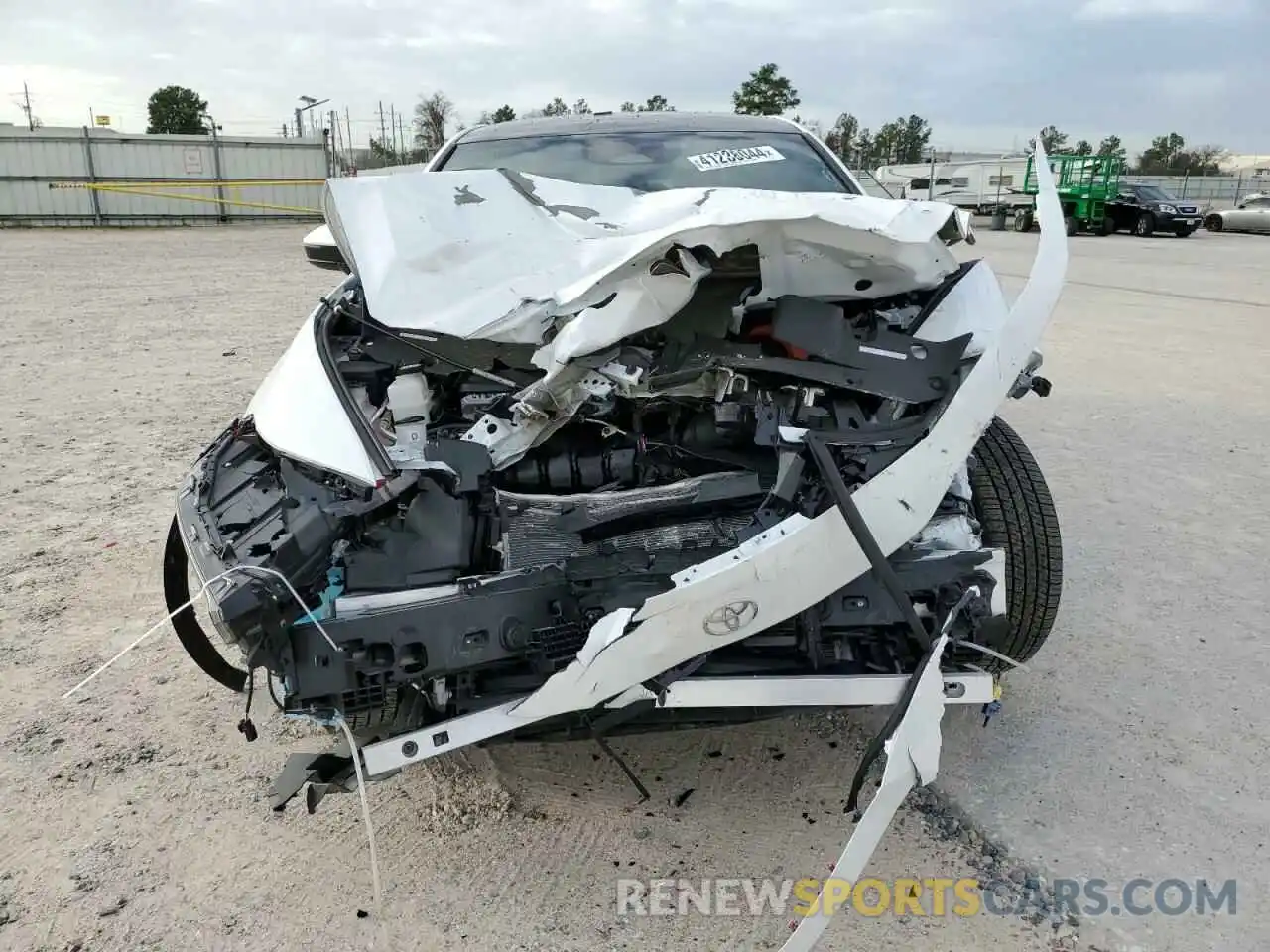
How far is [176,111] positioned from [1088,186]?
4773 cm

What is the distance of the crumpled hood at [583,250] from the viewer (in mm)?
2182

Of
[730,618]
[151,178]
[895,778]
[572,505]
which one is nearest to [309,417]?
[572,505]

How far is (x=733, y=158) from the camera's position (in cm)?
385

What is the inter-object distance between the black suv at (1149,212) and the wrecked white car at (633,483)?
2468cm

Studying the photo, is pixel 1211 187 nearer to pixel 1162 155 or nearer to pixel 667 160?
pixel 1162 155

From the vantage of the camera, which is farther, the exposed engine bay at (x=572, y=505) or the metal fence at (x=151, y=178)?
the metal fence at (x=151, y=178)

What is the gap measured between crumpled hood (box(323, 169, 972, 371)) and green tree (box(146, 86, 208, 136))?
55.1 m

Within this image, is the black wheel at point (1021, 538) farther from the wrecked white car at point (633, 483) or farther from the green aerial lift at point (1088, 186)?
the green aerial lift at point (1088, 186)

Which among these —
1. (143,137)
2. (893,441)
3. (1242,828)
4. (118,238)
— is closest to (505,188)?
(893,441)

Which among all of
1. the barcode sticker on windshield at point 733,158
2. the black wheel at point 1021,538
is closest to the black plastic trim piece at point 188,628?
the black wheel at point 1021,538

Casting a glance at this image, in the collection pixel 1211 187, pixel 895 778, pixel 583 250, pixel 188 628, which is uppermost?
pixel 1211 187

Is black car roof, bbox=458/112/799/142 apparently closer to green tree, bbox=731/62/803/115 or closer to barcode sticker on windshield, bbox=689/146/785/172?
barcode sticker on windshield, bbox=689/146/785/172

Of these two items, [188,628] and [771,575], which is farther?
[188,628]

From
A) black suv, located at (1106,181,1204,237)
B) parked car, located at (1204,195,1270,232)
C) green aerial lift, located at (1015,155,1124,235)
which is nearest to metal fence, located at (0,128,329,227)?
green aerial lift, located at (1015,155,1124,235)
